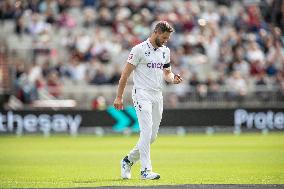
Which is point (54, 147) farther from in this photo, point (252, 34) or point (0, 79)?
point (252, 34)

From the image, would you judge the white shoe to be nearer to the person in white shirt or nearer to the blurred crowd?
the person in white shirt

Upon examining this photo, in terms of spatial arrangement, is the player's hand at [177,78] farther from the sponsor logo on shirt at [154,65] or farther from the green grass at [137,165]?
the green grass at [137,165]

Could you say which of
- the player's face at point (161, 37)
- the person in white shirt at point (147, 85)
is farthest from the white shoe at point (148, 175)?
the player's face at point (161, 37)

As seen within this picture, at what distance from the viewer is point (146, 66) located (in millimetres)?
13531

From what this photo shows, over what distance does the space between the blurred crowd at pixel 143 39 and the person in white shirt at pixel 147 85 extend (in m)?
16.3

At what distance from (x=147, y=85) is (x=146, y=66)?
34 centimetres

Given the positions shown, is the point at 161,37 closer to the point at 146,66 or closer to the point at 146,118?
the point at 146,66

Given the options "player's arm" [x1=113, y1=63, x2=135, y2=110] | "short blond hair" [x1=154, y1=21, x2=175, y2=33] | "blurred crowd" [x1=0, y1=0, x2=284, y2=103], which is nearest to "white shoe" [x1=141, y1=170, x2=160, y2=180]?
"player's arm" [x1=113, y1=63, x2=135, y2=110]

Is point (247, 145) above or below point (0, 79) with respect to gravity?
below

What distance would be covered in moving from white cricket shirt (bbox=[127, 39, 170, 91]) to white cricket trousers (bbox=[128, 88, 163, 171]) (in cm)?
13

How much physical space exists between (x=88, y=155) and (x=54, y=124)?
8977 mm

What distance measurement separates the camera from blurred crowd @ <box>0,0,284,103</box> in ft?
99.3

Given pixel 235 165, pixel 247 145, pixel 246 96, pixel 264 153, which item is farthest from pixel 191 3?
pixel 235 165

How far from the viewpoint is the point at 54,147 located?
23.6m
